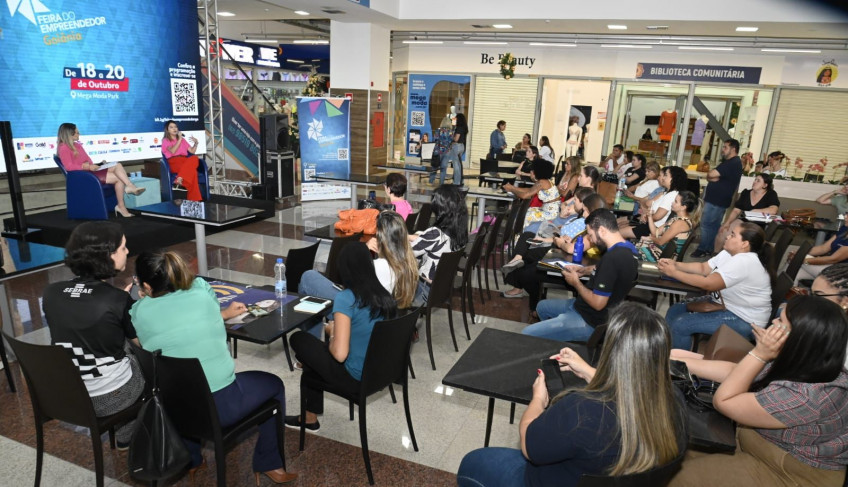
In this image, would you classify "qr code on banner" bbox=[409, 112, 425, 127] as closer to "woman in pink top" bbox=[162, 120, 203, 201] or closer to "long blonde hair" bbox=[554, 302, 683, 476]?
"woman in pink top" bbox=[162, 120, 203, 201]

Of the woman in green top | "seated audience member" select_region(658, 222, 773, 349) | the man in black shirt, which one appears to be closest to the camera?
the woman in green top

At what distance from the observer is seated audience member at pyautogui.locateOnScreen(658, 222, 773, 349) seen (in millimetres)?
3516

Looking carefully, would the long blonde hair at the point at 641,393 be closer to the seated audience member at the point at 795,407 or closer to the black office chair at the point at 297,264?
the seated audience member at the point at 795,407

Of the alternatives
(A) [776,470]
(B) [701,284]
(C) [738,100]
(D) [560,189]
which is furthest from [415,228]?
(C) [738,100]

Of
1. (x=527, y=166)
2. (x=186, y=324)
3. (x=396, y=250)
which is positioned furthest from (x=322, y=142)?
(x=186, y=324)

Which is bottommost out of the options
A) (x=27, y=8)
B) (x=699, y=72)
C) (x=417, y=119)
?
(x=417, y=119)

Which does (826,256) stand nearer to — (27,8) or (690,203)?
(690,203)

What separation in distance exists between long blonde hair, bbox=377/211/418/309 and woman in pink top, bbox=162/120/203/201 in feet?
19.1

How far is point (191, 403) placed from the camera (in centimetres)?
234

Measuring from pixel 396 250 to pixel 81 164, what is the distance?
564 cm

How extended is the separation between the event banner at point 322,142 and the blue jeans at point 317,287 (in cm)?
610

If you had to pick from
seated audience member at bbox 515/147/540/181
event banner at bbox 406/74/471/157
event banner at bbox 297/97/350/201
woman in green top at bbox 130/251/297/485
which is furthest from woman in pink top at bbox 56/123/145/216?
event banner at bbox 406/74/471/157

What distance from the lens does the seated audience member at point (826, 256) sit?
5.22m

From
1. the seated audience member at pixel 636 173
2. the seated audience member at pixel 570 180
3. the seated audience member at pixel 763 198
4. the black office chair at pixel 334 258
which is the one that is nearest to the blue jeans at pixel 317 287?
the black office chair at pixel 334 258
